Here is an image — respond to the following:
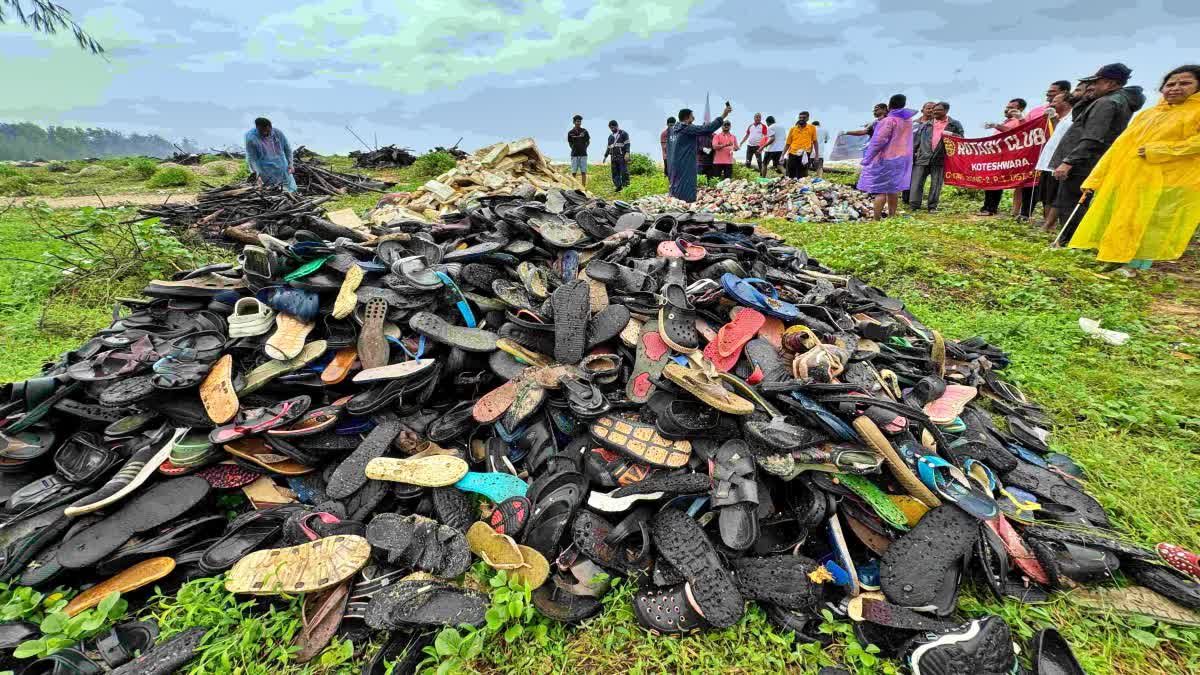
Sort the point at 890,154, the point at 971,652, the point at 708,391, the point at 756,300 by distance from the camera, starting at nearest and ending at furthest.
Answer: the point at 971,652 < the point at 708,391 < the point at 756,300 < the point at 890,154

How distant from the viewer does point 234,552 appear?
2.08 m

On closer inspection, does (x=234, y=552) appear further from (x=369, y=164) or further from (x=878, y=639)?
(x=369, y=164)

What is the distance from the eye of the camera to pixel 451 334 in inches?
108

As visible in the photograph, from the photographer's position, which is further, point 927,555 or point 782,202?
point 782,202

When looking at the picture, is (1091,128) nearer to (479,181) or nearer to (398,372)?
(398,372)

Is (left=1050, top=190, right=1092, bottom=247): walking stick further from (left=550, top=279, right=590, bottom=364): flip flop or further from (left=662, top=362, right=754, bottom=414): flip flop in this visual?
(left=550, top=279, right=590, bottom=364): flip flop

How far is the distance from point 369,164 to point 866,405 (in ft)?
61.7

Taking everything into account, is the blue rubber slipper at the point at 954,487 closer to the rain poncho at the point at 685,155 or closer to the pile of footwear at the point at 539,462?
the pile of footwear at the point at 539,462

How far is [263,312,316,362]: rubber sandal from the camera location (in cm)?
253

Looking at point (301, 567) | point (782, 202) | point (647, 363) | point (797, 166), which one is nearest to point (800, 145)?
point (797, 166)

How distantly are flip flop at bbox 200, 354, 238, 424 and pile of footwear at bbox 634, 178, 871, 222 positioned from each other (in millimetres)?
7519

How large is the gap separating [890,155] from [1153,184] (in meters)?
3.14

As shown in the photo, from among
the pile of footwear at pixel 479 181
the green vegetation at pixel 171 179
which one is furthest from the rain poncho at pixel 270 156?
the green vegetation at pixel 171 179

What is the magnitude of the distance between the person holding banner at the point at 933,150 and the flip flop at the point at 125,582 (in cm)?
1072
